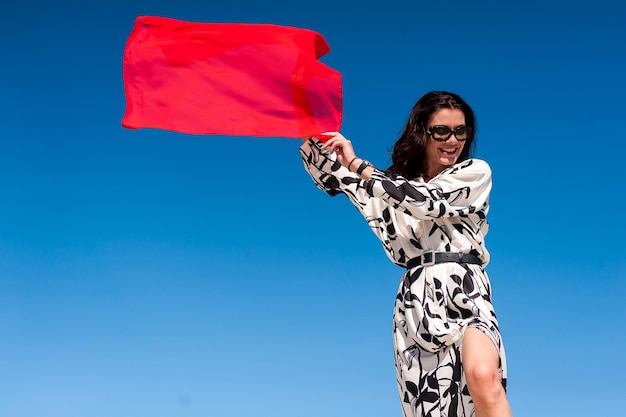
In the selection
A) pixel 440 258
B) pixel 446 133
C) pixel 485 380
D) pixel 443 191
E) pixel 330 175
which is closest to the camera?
pixel 485 380

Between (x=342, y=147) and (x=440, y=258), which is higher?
(x=342, y=147)

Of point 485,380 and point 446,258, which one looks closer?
point 485,380

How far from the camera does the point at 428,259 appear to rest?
5992mm

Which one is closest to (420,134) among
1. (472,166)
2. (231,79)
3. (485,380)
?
(472,166)

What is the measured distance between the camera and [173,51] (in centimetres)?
675

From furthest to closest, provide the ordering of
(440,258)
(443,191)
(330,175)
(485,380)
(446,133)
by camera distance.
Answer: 1. (330,175)
2. (446,133)
3. (440,258)
4. (443,191)
5. (485,380)

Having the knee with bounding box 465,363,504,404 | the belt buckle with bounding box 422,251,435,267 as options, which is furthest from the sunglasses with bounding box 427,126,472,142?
the knee with bounding box 465,363,504,404

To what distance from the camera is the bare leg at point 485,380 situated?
17.4 feet

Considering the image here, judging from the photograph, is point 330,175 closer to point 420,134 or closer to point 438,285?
point 420,134

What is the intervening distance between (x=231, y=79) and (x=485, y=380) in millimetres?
3036

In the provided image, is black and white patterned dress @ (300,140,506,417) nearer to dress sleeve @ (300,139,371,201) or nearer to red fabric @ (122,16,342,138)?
dress sleeve @ (300,139,371,201)

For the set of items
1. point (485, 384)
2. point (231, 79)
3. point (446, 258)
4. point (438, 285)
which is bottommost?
point (485, 384)

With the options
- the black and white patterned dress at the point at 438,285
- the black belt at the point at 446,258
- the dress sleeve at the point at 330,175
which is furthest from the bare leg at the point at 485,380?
the dress sleeve at the point at 330,175

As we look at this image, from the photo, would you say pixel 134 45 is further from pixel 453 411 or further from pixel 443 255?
pixel 453 411
